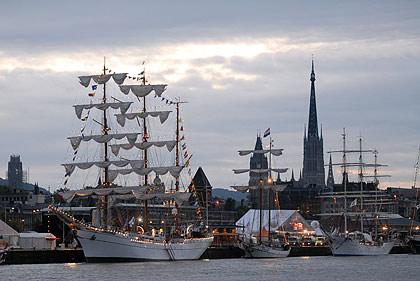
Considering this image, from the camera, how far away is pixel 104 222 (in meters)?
103

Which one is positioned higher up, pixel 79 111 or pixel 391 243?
pixel 79 111

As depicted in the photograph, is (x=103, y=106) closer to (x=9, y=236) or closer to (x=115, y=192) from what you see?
(x=115, y=192)

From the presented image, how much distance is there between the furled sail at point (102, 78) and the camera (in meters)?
108

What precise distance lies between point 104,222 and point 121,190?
18.8 ft

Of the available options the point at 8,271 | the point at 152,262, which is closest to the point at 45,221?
the point at 152,262

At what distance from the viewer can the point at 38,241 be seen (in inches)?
4390

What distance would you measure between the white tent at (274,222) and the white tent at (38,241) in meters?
38.0

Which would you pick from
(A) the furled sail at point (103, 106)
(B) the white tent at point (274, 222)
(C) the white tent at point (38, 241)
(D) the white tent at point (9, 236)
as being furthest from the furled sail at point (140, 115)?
(B) the white tent at point (274, 222)

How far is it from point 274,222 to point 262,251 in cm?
2922

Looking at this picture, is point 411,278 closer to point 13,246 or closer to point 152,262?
point 152,262

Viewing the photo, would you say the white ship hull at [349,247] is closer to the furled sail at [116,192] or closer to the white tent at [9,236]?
the furled sail at [116,192]

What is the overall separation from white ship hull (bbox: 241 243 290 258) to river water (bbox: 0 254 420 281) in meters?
14.4

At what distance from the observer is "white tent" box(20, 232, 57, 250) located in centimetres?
11112

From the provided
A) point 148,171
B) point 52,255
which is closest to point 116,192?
point 148,171
